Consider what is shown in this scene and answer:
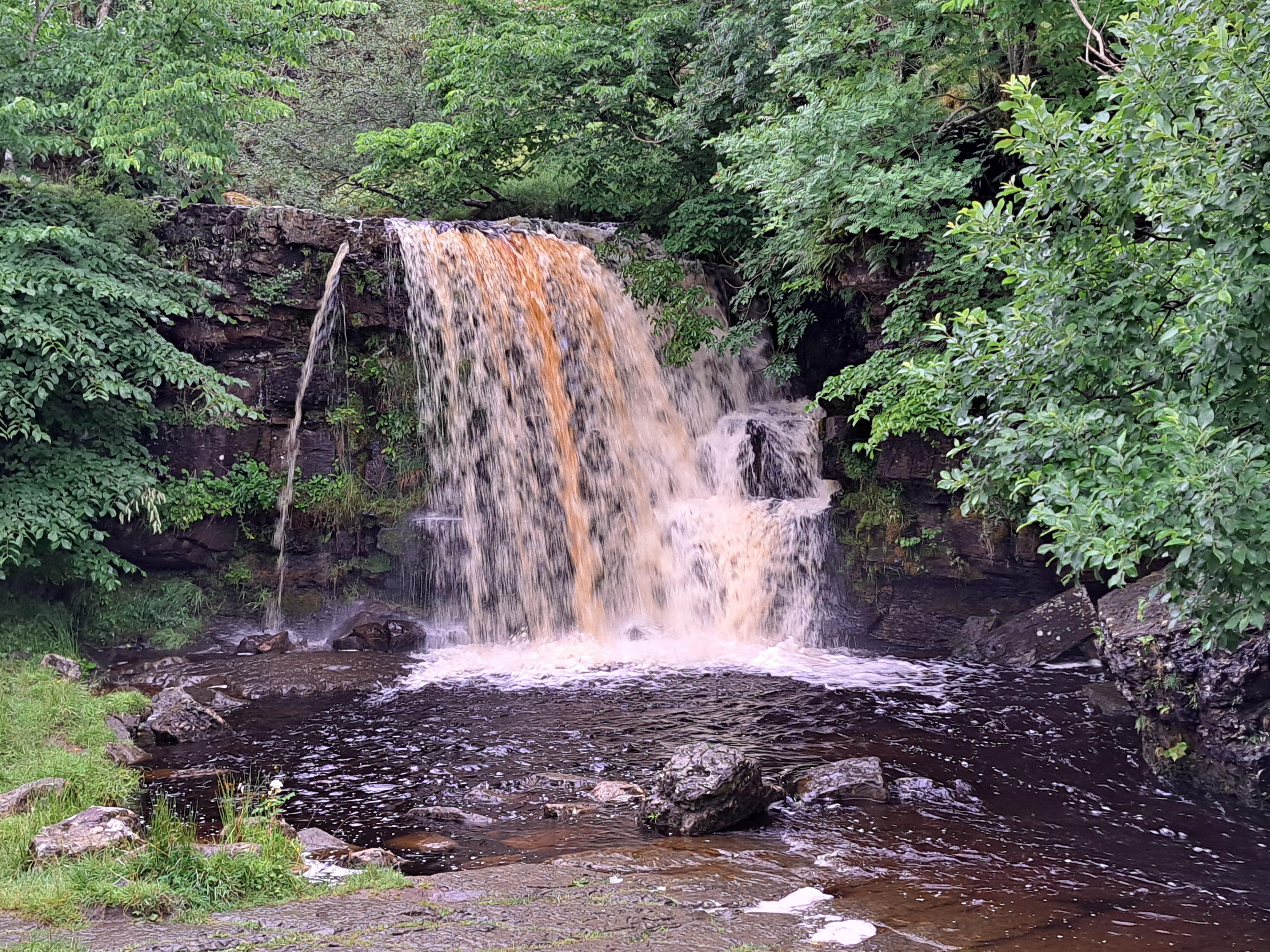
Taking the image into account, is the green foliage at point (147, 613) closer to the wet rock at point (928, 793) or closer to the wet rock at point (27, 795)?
the wet rock at point (27, 795)

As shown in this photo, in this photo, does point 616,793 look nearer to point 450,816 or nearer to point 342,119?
point 450,816

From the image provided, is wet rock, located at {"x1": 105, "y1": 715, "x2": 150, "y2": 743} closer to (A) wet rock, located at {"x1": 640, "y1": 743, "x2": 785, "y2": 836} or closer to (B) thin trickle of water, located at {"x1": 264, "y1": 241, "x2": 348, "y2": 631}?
(B) thin trickle of water, located at {"x1": 264, "y1": 241, "x2": 348, "y2": 631}

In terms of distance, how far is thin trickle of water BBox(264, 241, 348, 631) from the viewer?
1288 centimetres

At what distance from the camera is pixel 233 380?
468 inches

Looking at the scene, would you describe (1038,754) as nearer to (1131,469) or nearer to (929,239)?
(1131,469)

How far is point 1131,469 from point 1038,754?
178 inches

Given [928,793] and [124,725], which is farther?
[124,725]

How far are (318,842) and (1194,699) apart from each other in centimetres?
606

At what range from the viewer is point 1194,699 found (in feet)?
23.9

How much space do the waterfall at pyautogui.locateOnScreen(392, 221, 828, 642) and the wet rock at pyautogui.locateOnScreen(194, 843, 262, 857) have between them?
7.23m

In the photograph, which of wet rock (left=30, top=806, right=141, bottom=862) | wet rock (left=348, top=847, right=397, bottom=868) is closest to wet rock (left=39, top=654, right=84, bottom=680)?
wet rock (left=30, top=806, right=141, bottom=862)

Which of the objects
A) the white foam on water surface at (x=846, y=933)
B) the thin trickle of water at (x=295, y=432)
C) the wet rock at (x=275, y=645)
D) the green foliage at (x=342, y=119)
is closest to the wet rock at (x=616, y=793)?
the white foam on water surface at (x=846, y=933)

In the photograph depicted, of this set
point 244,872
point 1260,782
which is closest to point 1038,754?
point 1260,782

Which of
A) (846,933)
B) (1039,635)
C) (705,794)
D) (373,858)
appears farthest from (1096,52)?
(373,858)
